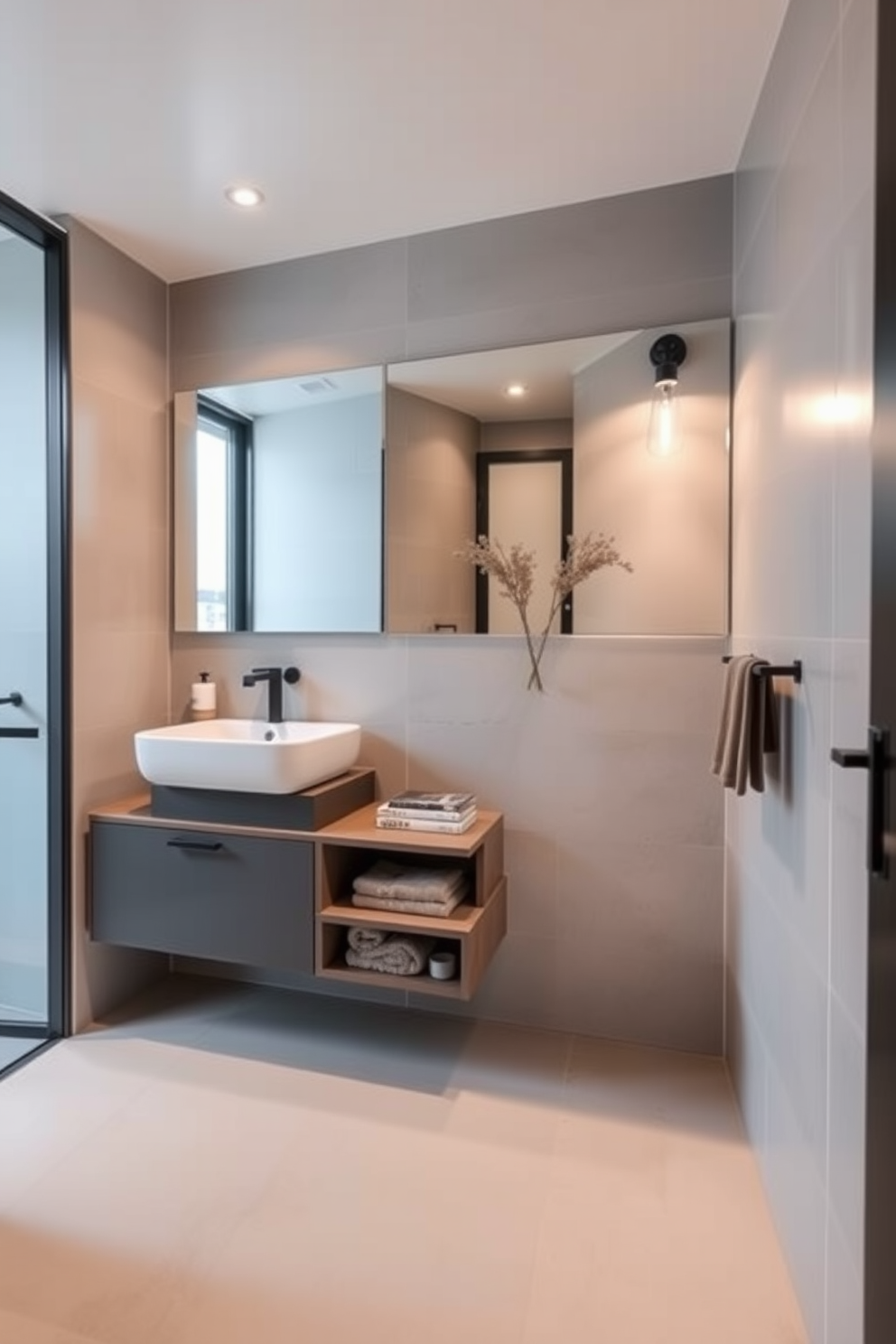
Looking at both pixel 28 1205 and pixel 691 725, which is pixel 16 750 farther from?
pixel 691 725

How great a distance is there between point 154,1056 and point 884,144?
263 cm

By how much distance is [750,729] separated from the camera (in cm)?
148

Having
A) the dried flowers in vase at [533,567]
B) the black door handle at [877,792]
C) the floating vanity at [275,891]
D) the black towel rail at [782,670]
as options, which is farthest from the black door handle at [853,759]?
the dried flowers in vase at [533,567]

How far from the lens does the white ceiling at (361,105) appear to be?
57.7 inches

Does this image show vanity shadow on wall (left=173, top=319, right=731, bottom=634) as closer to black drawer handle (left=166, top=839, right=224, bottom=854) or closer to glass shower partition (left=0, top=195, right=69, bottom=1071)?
glass shower partition (left=0, top=195, right=69, bottom=1071)

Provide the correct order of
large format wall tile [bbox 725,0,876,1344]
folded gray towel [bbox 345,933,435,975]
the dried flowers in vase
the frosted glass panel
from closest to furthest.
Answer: large format wall tile [bbox 725,0,876,1344]
folded gray towel [bbox 345,933,435,975]
the dried flowers in vase
the frosted glass panel

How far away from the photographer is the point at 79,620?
220 centimetres

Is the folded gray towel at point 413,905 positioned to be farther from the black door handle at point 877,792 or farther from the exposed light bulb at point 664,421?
the exposed light bulb at point 664,421

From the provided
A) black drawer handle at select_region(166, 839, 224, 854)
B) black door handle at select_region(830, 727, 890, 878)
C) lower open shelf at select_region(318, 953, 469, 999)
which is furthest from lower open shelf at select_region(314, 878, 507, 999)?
black door handle at select_region(830, 727, 890, 878)

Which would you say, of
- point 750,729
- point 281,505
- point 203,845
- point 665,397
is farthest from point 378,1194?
point 665,397

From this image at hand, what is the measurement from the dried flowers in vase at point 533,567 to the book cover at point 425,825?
0.50 m

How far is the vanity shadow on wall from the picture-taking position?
2.01 m

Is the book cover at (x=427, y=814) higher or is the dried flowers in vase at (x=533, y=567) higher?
the dried flowers in vase at (x=533, y=567)

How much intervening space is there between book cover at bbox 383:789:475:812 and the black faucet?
575 millimetres
